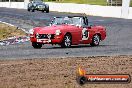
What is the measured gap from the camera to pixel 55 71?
445 inches

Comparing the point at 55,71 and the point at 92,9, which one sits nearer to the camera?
the point at 55,71

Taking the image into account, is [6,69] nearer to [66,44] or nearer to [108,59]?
[108,59]

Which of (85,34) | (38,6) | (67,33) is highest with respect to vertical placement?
(67,33)

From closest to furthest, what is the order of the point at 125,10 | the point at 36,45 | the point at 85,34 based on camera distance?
the point at 36,45 < the point at 85,34 < the point at 125,10

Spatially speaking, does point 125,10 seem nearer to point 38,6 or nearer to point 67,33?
point 38,6

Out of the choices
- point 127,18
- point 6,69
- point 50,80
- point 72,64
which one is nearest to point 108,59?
point 72,64

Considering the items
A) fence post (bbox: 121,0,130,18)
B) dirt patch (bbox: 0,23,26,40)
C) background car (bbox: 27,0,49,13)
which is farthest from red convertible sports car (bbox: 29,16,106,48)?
background car (bbox: 27,0,49,13)

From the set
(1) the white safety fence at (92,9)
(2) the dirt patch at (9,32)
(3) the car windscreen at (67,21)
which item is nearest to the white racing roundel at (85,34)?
(3) the car windscreen at (67,21)

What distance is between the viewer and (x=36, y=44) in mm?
19656

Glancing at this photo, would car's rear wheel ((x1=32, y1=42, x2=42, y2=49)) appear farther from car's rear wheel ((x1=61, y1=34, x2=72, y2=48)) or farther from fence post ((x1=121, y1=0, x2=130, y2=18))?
fence post ((x1=121, y1=0, x2=130, y2=18))

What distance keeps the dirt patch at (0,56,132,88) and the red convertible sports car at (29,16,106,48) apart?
5.00m

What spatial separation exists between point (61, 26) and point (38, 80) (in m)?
9.82

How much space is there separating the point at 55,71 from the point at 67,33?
8.25 m

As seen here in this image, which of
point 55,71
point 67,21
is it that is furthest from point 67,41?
point 55,71
